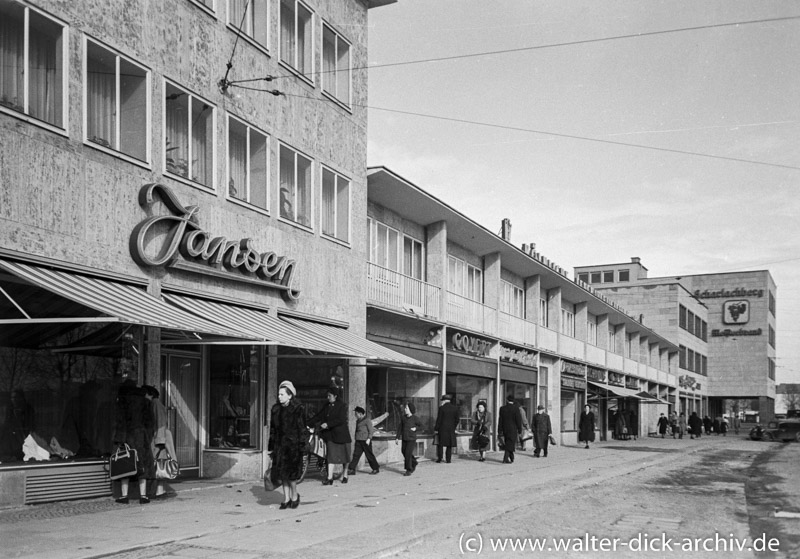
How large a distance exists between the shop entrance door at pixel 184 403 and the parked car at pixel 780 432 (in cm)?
4243

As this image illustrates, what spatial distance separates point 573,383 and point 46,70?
103 ft

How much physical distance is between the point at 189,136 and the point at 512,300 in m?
21.1

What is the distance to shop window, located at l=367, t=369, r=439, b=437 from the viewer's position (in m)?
22.8

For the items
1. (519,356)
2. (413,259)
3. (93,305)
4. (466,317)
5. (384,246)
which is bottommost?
(519,356)

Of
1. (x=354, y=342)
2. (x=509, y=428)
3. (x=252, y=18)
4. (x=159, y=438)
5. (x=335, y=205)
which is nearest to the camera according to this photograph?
(x=159, y=438)

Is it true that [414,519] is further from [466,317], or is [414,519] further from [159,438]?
[466,317]

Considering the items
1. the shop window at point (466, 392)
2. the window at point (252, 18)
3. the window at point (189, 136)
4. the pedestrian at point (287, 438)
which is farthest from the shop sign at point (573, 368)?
the pedestrian at point (287, 438)

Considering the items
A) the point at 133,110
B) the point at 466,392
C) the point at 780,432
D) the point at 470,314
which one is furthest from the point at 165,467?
the point at 780,432

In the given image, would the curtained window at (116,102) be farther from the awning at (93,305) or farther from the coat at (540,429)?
the coat at (540,429)

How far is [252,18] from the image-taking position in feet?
57.8

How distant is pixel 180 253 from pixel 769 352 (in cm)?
8476

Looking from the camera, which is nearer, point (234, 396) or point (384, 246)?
point (234, 396)

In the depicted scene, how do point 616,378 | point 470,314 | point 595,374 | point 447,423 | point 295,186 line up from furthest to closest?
point 616,378
point 595,374
point 470,314
point 447,423
point 295,186

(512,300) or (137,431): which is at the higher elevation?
(512,300)
